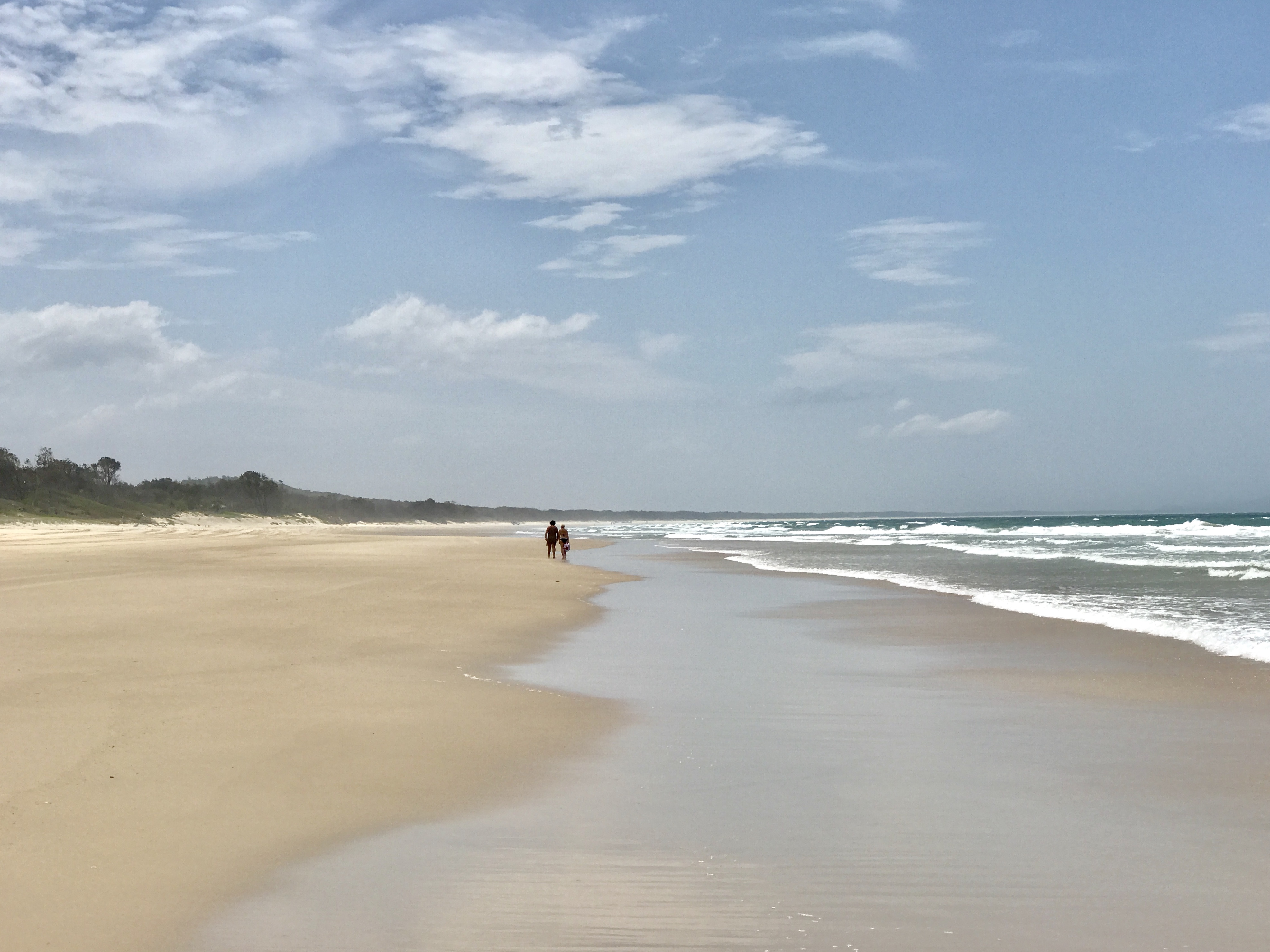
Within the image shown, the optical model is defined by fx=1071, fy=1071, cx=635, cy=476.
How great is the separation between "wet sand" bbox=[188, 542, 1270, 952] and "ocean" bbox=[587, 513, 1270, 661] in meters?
5.15

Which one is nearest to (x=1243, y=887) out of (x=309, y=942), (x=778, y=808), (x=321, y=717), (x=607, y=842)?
(x=778, y=808)

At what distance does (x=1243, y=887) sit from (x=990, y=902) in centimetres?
123

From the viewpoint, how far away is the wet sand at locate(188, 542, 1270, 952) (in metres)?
4.57

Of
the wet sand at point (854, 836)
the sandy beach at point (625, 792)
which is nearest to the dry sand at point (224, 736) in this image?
the sandy beach at point (625, 792)

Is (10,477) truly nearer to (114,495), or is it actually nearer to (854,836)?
(114,495)

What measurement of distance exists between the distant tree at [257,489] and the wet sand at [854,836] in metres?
163

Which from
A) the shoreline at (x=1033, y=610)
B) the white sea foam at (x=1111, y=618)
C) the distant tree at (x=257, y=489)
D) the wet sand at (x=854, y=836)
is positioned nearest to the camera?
the wet sand at (x=854, y=836)

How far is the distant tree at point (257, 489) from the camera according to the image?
164m

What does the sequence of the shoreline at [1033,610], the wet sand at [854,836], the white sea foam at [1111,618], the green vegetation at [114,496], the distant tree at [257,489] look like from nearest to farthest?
the wet sand at [854,836] → the shoreline at [1033,610] → the white sea foam at [1111,618] → the green vegetation at [114,496] → the distant tree at [257,489]

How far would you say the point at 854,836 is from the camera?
19.0 ft

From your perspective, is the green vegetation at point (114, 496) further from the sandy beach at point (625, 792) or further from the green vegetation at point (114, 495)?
the sandy beach at point (625, 792)

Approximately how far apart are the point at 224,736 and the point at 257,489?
16575 centimetres

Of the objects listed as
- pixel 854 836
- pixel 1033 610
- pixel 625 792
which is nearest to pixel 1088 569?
pixel 1033 610

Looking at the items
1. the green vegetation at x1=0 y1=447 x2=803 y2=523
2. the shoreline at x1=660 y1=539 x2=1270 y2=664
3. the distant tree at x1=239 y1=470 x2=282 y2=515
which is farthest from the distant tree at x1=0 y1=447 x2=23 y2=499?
the shoreline at x1=660 y1=539 x2=1270 y2=664
